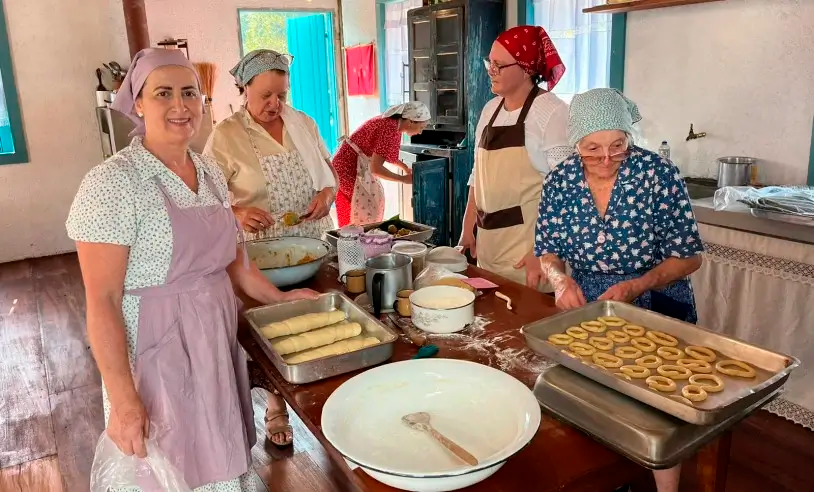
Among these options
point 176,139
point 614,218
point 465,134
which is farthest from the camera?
point 465,134

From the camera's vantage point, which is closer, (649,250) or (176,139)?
(176,139)

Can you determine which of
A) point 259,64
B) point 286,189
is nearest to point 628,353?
point 286,189

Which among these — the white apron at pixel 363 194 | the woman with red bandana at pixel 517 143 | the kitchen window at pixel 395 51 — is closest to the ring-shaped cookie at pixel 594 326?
the woman with red bandana at pixel 517 143

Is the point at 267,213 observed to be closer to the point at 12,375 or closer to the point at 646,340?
the point at 646,340

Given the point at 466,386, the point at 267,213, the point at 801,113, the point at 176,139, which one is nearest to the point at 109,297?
the point at 176,139

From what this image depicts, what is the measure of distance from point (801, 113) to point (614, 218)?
6.44 ft

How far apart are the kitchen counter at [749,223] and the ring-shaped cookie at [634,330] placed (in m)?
1.59

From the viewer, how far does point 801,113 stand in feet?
10.2

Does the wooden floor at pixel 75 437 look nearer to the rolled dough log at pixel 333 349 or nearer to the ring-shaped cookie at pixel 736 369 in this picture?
the rolled dough log at pixel 333 349

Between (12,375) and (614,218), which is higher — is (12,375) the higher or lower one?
the lower one

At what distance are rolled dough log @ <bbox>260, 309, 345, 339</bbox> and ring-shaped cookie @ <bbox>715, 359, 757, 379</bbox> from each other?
97cm

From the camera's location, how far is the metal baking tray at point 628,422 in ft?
3.62

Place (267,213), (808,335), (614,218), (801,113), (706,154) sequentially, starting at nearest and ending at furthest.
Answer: (614,218) < (267,213) < (808,335) < (801,113) < (706,154)

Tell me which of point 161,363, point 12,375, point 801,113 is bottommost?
point 12,375
